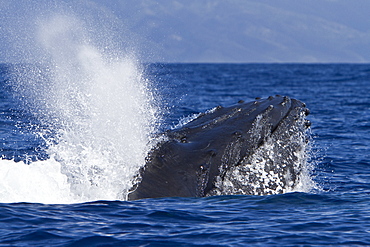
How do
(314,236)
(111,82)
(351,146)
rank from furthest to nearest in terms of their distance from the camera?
(351,146)
(111,82)
(314,236)

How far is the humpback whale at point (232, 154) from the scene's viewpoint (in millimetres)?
9320

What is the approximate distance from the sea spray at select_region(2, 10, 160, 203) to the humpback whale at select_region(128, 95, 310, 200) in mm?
471

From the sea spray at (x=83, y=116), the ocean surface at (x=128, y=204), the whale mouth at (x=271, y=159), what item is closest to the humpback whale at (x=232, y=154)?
the whale mouth at (x=271, y=159)

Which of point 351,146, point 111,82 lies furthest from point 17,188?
point 351,146

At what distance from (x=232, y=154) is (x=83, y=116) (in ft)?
22.2

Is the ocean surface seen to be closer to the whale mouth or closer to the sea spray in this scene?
the sea spray

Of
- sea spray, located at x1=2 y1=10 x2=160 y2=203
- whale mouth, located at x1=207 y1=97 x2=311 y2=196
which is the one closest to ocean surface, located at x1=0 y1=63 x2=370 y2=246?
sea spray, located at x1=2 y1=10 x2=160 y2=203

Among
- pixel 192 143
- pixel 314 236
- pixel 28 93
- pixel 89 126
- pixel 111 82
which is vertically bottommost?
pixel 314 236

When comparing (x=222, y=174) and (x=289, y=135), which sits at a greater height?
(x=289, y=135)

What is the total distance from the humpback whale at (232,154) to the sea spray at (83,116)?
0.47m

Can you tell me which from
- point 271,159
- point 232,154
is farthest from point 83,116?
point 271,159

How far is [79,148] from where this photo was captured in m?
11.5

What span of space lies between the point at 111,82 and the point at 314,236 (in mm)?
9577

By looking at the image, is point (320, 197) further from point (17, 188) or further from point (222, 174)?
point (17, 188)
